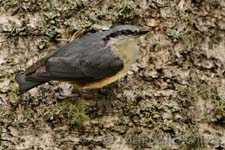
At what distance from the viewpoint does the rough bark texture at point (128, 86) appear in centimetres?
326

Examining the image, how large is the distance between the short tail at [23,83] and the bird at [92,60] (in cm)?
1

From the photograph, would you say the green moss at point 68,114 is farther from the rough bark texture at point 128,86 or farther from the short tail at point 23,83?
the short tail at point 23,83

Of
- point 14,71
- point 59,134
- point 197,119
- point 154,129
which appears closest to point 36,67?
point 14,71

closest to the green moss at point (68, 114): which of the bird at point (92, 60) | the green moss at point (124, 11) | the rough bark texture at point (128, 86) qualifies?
the rough bark texture at point (128, 86)

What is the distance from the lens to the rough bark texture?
3.26 metres

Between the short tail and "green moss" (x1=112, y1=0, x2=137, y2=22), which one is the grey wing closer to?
the short tail

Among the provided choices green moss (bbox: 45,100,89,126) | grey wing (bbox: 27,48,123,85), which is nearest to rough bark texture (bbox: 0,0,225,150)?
green moss (bbox: 45,100,89,126)

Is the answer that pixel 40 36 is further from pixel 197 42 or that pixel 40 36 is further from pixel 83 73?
pixel 197 42

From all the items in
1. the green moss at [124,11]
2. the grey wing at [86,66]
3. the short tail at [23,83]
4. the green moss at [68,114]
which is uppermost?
the green moss at [124,11]

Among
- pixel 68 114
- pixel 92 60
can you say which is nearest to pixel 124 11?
pixel 92 60

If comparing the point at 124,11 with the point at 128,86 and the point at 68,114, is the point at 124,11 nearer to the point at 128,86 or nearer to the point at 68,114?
the point at 128,86

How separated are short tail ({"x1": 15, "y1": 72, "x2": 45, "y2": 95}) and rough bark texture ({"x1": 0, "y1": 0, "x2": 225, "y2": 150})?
0.09m

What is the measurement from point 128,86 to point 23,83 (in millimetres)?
651

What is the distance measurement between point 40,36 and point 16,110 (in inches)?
20.3
